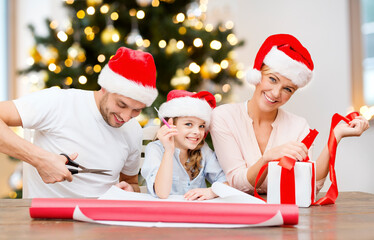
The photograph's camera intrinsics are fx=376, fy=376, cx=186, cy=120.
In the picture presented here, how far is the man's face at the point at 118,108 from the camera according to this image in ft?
4.17

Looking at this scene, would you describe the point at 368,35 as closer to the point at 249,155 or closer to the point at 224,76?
the point at 224,76

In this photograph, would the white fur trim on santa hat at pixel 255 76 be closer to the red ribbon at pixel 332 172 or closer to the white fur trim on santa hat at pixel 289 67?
the white fur trim on santa hat at pixel 289 67

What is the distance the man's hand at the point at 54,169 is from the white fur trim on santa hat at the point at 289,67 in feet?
2.60

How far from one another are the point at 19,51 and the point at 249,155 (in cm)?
298

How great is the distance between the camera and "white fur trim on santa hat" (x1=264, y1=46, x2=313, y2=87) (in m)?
1.34

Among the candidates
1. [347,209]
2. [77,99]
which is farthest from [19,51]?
[347,209]

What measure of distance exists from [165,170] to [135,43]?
1406mm

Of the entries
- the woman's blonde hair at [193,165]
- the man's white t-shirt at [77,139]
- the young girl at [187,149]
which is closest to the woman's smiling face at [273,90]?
the young girl at [187,149]

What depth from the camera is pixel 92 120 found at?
1.37 m

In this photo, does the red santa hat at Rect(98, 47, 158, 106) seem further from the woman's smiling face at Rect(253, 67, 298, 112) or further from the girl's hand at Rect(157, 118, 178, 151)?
the woman's smiling face at Rect(253, 67, 298, 112)

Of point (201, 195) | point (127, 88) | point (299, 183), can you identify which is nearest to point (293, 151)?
point (299, 183)

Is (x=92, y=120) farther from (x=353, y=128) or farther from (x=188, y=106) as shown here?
(x=353, y=128)

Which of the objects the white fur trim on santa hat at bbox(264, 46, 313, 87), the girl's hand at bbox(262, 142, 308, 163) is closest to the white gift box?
the girl's hand at bbox(262, 142, 308, 163)

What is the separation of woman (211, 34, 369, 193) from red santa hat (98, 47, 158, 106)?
30 centimetres
